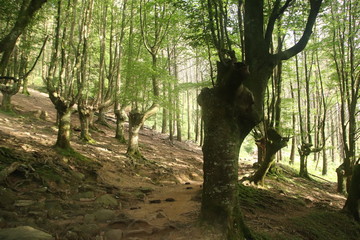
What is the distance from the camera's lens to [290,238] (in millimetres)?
5242

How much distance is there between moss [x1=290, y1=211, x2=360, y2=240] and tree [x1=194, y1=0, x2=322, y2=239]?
9.47 feet

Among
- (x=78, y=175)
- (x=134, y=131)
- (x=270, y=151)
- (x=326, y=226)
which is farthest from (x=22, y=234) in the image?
(x=134, y=131)

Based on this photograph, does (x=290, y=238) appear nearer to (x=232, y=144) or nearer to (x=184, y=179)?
(x=232, y=144)

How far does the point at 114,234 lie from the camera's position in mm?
4125

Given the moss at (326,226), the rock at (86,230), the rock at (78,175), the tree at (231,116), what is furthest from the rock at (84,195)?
the moss at (326,226)

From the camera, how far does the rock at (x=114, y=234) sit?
13.3 feet

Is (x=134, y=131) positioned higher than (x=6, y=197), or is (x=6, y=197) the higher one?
(x=134, y=131)

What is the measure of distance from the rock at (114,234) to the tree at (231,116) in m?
1.53

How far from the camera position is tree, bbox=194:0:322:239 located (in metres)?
4.35

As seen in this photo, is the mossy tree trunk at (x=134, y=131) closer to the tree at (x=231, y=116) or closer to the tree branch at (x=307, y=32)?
the tree at (x=231, y=116)

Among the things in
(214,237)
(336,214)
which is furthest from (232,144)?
(336,214)

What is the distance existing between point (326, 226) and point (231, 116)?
5.42 meters

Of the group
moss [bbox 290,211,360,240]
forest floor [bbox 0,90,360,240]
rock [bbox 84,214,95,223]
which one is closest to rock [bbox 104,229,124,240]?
forest floor [bbox 0,90,360,240]

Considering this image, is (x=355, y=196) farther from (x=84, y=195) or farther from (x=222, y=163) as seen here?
(x=84, y=195)
